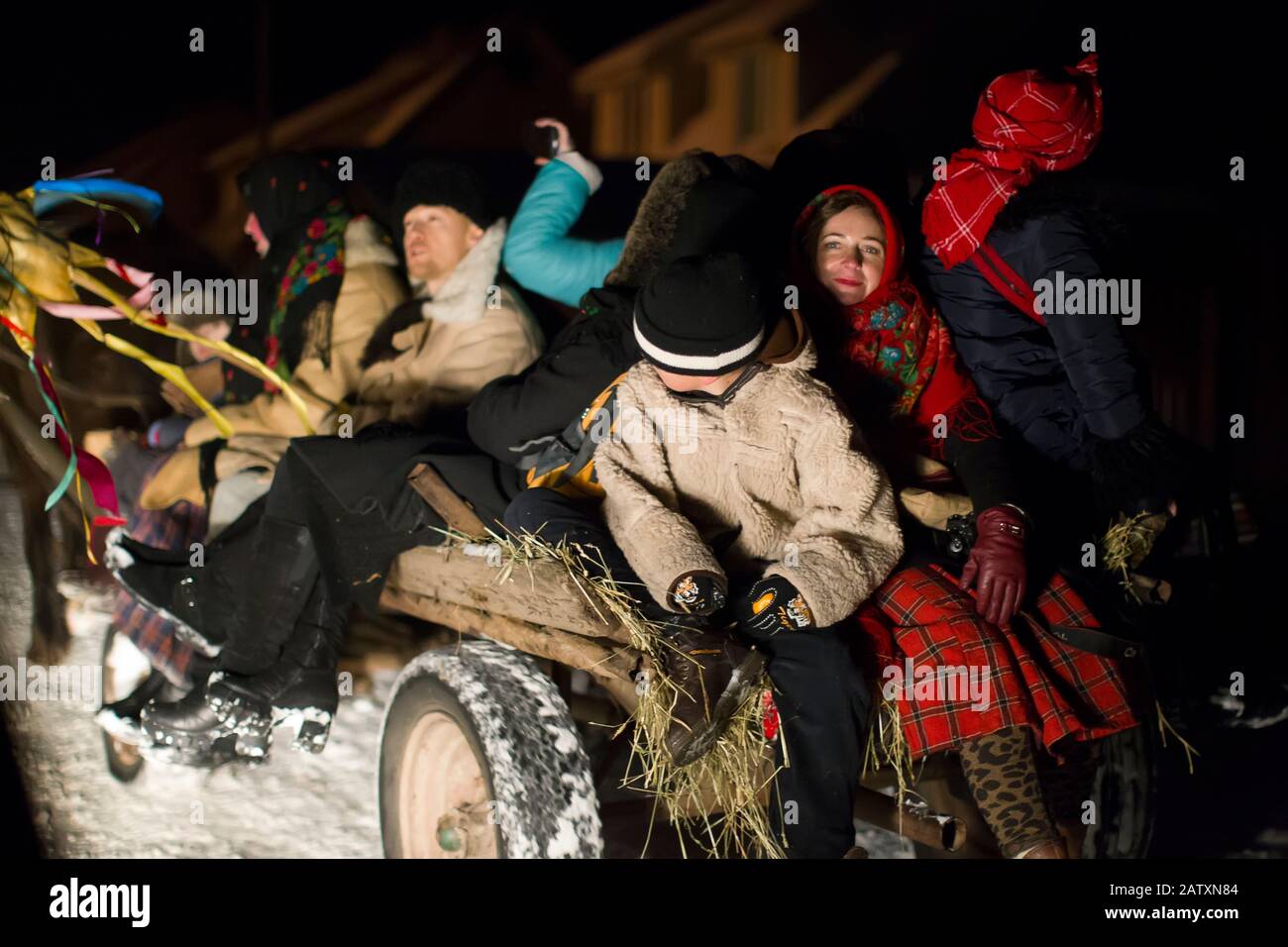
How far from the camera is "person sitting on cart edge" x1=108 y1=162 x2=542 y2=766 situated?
186cm

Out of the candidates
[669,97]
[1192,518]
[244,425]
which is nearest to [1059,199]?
[1192,518]

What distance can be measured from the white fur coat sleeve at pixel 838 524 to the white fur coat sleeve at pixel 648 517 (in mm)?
118

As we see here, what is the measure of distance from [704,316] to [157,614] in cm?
142

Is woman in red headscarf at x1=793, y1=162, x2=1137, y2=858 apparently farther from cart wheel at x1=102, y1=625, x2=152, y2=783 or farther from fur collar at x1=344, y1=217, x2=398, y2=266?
cart wheel at x1=102, y1=625, x2=152, y2=783

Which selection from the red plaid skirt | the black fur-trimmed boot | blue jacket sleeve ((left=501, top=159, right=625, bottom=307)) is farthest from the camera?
blue jacket sleeve ((left=501, top=159, right=625, bottom=307))

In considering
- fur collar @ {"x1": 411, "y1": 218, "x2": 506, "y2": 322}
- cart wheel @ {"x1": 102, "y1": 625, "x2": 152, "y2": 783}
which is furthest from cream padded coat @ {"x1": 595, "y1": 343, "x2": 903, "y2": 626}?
cart wheel @ {"x1": 102, "y1": 625, "x2": 152, "y2": 783}

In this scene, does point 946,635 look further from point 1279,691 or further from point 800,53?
point 1279,691

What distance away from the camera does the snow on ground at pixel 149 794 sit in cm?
224

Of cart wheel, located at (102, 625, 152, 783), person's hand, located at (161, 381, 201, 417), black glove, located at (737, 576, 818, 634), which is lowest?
cart wheel, located at (102, 625, 152, 783)

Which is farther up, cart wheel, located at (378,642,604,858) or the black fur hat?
the black fur hat

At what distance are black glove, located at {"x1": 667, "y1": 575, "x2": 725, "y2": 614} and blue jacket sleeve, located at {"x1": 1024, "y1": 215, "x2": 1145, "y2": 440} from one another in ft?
2.36

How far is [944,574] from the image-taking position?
167cm

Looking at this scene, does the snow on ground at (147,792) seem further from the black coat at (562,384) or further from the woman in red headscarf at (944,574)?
the woman in red headscarf at (944,574)

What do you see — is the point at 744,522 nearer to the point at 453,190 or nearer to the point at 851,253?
the point at 851,253
